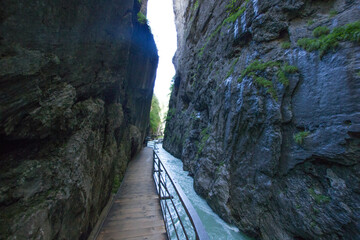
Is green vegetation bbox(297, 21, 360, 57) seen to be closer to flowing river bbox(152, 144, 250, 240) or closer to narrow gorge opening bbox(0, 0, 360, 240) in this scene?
narrow gorge opening bbox(0, 0, 360, 240)

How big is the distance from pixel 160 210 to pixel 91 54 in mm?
4008

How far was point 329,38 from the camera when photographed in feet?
13.1

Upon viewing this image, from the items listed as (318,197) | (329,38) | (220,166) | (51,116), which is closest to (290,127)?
(318,197)

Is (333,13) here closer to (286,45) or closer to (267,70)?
(286,45)

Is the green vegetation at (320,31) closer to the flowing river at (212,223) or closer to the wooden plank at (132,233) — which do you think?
the flowing river at (212,223)

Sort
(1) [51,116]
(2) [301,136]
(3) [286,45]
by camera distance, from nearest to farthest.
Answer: (1) [51,116] < (2) [301,136] < (3) [286,45]

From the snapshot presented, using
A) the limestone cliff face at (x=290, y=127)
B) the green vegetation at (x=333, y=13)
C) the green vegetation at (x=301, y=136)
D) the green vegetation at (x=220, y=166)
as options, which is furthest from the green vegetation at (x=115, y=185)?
the green vegetation at (x=333, y=13)

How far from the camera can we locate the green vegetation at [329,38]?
3654mm

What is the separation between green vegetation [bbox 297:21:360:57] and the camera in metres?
3.65

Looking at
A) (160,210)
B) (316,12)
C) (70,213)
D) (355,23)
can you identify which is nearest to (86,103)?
(70,213)

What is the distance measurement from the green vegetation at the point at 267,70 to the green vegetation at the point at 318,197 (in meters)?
2.77

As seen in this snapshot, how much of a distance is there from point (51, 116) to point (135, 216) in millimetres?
2833

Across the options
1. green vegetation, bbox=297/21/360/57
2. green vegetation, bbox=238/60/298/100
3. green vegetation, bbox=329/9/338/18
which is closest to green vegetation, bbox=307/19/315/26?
green vegetation, bbox=329/9/338/18

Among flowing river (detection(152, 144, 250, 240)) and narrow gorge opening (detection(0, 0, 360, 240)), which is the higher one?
narrow gorge opening (detection(0, 0, 360, 240))
